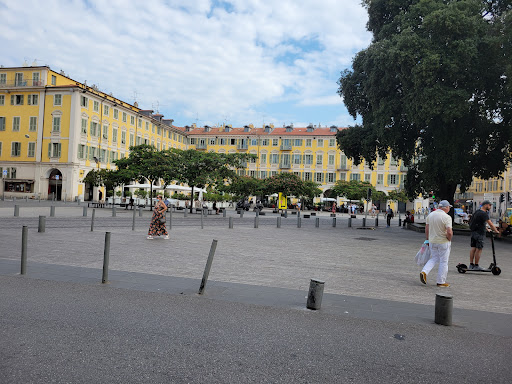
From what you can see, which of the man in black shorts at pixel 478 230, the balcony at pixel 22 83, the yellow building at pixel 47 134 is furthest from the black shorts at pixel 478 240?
the balcony at pixel 22 83

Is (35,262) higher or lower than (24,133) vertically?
lower

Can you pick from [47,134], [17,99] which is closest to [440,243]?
[47,134]

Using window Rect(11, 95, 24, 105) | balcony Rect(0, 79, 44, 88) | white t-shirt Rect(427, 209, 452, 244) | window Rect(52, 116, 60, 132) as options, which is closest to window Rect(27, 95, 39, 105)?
window Rect(11, 95, 24, 105)

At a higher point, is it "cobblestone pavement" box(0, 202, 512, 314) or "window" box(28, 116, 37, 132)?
"window" box(28, 116, 37, 132)

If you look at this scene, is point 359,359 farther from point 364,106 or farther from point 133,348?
point 364,106

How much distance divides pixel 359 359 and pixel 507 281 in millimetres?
7177

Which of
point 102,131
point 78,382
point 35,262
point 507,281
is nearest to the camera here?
point 78,382

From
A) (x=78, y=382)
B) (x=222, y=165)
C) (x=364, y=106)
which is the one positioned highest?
(x=364, y=106)

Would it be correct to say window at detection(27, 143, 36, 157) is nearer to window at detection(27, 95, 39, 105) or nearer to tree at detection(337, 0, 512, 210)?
window at detection(27, 95, 39, 105)

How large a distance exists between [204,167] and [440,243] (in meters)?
27.4

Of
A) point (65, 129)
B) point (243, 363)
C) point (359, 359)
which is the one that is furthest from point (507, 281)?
point (65, 129)

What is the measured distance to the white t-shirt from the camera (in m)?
8.89

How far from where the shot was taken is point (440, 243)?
351 inches

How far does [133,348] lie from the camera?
4.45 m
